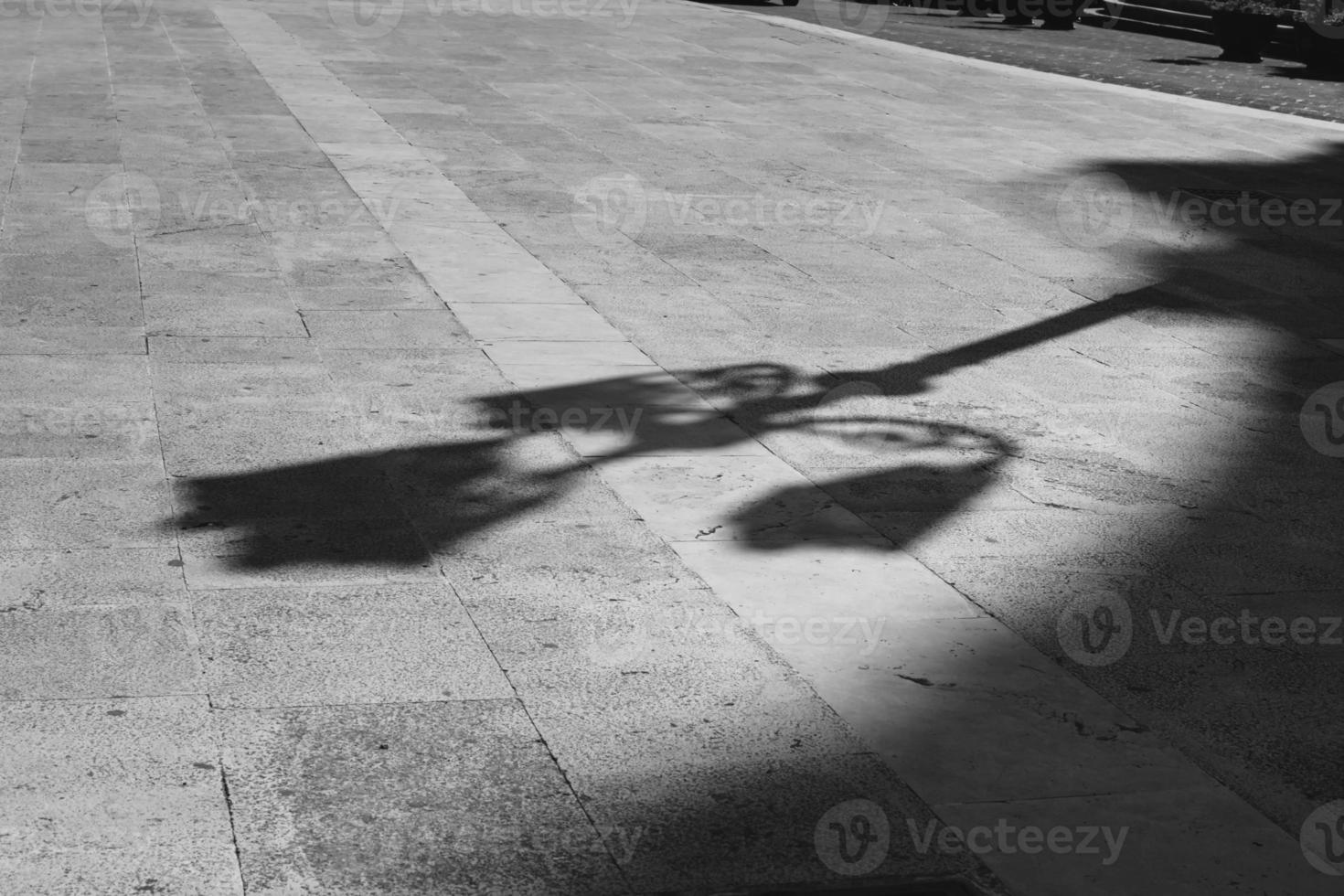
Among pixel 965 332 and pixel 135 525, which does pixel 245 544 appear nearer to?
pixel 135 525

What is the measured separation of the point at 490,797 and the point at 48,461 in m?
2.88

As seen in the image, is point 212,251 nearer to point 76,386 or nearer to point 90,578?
point 76,386

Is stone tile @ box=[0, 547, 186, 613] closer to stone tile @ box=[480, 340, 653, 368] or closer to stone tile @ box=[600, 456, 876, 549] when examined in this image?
stone tile @ box=[600, 456, 876, 549]

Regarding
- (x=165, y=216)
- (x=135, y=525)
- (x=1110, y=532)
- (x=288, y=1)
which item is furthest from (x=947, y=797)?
(x=288, y=1)

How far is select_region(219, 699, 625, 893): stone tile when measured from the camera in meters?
3.46

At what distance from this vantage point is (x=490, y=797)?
378 centimetres

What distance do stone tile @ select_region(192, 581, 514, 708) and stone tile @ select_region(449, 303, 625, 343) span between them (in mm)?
3057

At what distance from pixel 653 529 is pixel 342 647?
4.54ft

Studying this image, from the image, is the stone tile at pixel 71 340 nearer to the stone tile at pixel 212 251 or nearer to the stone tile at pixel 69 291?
the stone tile at pixel 69 291

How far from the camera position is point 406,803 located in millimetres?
3721

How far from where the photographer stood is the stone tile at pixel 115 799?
11.0 ft

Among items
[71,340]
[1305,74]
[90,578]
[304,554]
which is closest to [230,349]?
[71,340]

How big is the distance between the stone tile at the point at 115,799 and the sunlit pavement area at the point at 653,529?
12 mm

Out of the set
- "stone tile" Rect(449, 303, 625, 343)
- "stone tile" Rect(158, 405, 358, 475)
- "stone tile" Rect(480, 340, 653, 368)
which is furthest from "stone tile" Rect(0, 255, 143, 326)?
"stone tile" Rect(480, 340, 653, 368)
